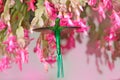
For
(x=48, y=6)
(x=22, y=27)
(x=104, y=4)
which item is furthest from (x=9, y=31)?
(x=104, y=4)

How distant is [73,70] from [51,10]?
424 millimetres

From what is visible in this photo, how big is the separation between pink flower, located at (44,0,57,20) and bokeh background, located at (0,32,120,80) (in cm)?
33

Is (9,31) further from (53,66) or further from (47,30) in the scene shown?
(53,66)

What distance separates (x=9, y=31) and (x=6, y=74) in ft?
1.19

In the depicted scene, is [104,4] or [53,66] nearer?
[104,4]

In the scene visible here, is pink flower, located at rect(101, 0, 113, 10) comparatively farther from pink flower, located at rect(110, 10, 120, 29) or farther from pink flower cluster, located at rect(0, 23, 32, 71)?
pink flower cluster, located at rect(0, 23, 32, 71)

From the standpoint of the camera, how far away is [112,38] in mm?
986

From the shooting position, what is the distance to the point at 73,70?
1227 millimetres

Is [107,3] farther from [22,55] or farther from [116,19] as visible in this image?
[22,55]

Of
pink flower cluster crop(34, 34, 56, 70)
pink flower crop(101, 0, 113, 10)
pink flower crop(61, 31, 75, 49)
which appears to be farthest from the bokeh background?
pink flower crop(101, 0, 113, 10)

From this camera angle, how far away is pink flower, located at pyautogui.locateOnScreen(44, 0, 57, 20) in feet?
2.89

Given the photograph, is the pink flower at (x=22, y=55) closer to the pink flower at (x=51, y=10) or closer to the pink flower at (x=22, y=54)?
the pink flower at (x=22, y=54)

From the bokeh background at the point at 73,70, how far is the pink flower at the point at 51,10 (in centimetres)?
33

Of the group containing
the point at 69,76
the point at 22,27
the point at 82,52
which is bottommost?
the point at 69,76
